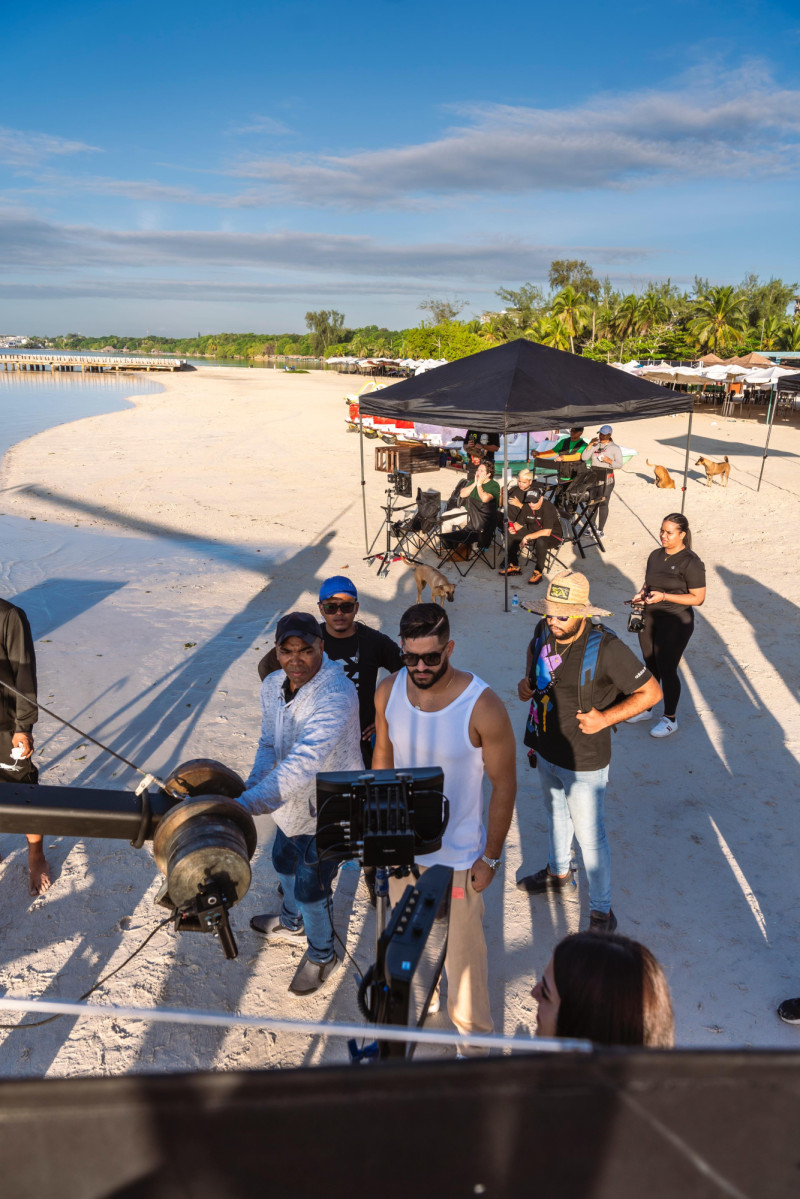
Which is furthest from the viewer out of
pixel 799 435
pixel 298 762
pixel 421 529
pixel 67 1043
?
pixel 799 435

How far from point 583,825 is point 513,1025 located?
0.97 meters

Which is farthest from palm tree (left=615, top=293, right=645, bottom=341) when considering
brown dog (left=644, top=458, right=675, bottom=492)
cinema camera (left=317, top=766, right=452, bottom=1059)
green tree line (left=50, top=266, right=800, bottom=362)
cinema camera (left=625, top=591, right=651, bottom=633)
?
cinema camera (left=317, top=766, right=452, bottom=1059)

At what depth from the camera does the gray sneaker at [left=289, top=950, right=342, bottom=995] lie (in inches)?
135

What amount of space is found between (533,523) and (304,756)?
765 cm

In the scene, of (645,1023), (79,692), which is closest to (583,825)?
(645,1023)

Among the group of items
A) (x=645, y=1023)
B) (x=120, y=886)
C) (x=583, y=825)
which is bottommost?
(x=120, y=886)

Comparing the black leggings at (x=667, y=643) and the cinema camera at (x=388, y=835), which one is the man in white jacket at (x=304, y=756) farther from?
the black leggings at (x=667, y=643)

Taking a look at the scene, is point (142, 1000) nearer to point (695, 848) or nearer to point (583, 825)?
point (583, 825)

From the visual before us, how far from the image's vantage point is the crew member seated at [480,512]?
1019cm

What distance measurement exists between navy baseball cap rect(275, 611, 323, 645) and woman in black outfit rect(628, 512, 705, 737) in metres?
3.23

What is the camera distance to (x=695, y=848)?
4.47m

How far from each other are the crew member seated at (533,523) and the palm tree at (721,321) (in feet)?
150

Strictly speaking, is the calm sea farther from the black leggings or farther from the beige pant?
the beige pant

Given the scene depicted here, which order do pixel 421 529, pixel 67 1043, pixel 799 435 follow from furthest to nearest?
1. pixel 799 435
2. pixel 421 529
3. pixel 67 1043
